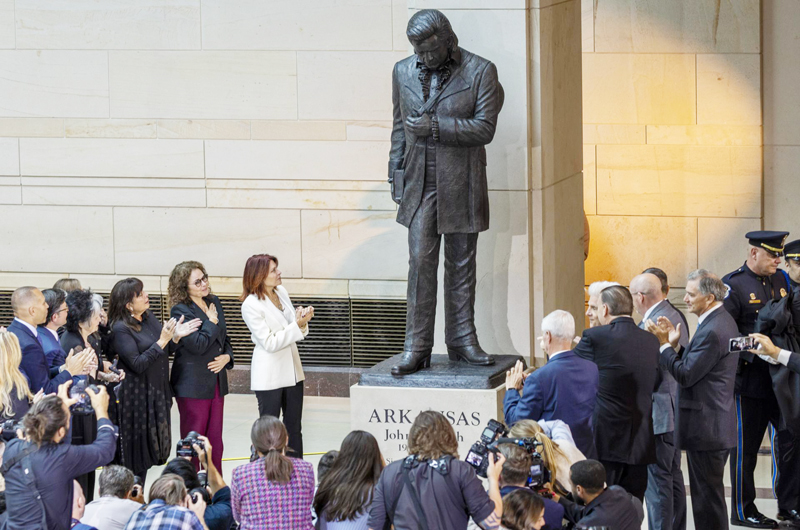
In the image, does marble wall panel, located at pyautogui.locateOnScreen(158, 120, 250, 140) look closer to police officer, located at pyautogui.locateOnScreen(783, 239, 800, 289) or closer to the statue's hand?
the statue's hand

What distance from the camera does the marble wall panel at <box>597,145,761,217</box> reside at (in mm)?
11227

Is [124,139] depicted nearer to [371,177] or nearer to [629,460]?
[371,177]

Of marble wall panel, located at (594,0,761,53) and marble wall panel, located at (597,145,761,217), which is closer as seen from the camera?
marble wall panel, located at (594,0,761,53)

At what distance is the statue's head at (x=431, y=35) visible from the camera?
6895 mm

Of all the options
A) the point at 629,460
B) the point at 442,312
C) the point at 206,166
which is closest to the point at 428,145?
the point at 442,312

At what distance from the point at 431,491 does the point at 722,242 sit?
7.07m

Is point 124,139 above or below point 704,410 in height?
above

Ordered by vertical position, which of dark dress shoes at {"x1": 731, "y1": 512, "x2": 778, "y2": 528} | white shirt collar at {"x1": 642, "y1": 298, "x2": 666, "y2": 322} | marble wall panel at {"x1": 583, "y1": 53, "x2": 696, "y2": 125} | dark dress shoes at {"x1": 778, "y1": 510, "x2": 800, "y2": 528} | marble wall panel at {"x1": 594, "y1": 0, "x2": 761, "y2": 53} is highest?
marble wall panel at {"x1": 594, "y1": 0, "x2": 761, "y2": 53}

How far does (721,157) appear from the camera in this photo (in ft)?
37.0

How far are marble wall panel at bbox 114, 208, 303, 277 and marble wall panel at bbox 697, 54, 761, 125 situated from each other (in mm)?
4277

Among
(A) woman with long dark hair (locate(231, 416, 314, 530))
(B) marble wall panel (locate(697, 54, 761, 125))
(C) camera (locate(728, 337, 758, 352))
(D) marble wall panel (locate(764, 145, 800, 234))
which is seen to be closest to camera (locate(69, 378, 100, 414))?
(A) woman with long dark hair (locate(231, 416, 314, 530))

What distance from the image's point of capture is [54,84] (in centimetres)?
1155

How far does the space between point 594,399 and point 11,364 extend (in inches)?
134

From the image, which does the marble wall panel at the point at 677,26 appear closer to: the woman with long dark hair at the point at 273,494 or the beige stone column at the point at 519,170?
the beige stone column at the point at 519,170
